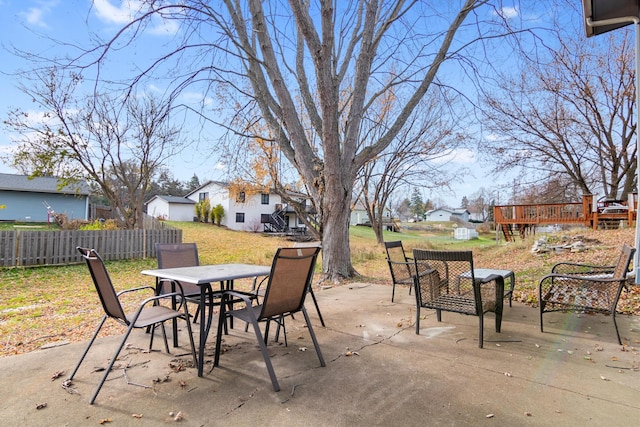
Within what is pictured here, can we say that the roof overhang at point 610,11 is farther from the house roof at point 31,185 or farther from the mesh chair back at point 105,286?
the house roof at point 31,185

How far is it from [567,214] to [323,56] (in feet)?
49.2

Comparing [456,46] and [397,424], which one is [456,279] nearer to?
[397,424]

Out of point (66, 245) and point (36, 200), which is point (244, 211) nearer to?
point (36, 200)

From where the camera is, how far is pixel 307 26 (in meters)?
6.40

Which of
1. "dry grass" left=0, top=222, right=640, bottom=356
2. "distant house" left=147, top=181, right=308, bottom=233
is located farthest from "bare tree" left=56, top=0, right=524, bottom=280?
"distant house" left=147, top=181, right=308, bottom=233

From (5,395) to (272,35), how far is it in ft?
24.9

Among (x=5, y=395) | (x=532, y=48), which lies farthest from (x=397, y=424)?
(x=532, y=48)

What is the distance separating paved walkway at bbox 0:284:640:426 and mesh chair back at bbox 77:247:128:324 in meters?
0.49

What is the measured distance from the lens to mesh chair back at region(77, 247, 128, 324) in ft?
8.66

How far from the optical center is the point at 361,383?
8.69 ft

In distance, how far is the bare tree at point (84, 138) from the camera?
39.8ft

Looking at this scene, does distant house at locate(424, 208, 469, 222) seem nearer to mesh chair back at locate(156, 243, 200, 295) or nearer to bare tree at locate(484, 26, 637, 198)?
bare tree at locate(484, 26, 637, 198)

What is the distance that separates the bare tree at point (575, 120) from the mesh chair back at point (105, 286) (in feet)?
51.3

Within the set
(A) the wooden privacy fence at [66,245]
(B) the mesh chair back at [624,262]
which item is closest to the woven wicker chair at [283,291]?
(B) the mesh chair back at [624,262]
